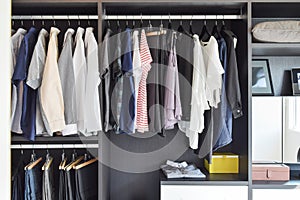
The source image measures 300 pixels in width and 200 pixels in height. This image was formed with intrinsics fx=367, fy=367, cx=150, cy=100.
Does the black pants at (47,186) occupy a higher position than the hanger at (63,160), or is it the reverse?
the hanger at (63,160)

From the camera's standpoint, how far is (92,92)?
2109mm

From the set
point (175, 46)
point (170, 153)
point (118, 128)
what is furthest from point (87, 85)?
point (170, 153)

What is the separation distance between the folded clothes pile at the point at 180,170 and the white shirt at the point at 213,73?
46 cm

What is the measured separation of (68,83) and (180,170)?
914 millimetres

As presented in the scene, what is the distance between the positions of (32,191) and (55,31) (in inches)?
38.0

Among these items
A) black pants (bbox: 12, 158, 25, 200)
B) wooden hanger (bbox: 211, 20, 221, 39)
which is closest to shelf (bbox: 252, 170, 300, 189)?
wooden hanger (bbox: 211, 20, 221, 39)

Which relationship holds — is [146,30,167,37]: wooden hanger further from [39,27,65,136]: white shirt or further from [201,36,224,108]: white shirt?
[39,27,65,136]: white shirt

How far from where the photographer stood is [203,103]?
220 cm

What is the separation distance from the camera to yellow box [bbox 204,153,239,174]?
2467 mm

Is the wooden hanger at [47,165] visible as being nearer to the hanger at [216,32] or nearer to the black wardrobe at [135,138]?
the black wardrobe at [135,138]

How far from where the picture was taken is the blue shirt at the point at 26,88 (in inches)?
81.2

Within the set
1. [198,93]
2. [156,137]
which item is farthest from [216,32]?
[156,137]

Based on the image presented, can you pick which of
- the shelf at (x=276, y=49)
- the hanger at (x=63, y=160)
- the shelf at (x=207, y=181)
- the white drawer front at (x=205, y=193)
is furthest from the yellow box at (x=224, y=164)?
the hanger at (x=63, y=160)

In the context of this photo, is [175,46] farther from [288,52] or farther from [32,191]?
[32,191]
